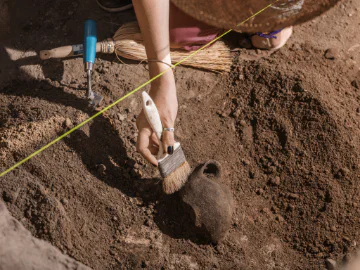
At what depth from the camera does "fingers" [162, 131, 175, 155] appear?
1.64 metres

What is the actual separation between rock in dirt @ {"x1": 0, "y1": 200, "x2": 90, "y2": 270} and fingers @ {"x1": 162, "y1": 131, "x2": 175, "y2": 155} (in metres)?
0.54

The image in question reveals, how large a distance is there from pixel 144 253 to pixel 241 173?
1.77ft

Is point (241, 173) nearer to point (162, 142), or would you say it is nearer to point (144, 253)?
Answer: point (162, 142)

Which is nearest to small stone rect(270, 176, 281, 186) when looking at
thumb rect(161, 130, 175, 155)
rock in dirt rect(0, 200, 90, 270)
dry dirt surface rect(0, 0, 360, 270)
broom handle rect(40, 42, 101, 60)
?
dry dirt surface rect(0, 0, 360, 270)

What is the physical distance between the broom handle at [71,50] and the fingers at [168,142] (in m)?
0.65

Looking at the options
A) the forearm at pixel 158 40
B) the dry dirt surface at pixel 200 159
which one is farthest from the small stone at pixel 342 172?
the forearm at pixel 158 40

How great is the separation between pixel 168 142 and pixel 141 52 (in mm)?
651

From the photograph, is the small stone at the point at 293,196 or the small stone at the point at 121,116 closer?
the small stone at the point at 293,196

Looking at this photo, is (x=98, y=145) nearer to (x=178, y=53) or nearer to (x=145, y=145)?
(x=145, y=145)

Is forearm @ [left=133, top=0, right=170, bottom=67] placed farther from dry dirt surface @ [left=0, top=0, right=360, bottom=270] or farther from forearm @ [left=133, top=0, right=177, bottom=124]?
dry dirt surface @ [left=0, top=0, right=360, bottom=270]

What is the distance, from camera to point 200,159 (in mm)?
1854

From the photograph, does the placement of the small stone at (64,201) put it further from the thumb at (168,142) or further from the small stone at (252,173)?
the small stone at (252,173)

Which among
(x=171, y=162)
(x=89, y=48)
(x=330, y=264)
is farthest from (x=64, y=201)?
(x=330, y=264)

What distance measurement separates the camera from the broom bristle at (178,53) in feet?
6.83
